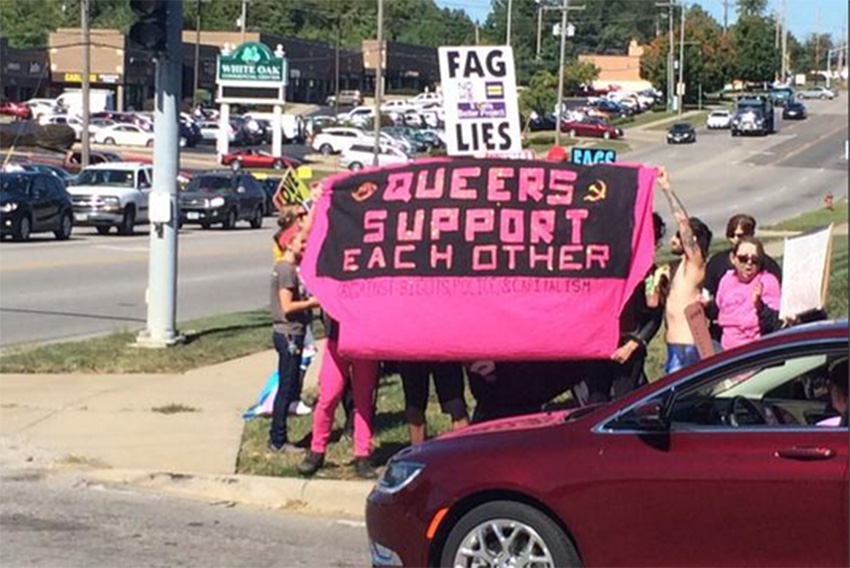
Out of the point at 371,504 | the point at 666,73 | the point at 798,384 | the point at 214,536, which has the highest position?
the point at 666,73

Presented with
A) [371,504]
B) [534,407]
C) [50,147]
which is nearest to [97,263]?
[534,407]

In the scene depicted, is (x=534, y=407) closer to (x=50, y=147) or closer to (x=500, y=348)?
(x=500, y=348)

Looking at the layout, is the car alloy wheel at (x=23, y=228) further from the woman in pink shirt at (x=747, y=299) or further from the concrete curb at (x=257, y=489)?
the woman in pink shirt at (x=747, y=299)

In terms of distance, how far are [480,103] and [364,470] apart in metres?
3.72

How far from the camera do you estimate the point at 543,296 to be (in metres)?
9.39

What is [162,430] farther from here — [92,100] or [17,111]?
[92,100]

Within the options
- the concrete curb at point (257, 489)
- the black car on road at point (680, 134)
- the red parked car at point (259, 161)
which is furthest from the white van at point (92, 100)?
the concrete curb at point (257, 489)

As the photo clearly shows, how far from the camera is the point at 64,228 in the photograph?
3653cm

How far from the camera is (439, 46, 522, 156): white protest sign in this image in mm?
12602

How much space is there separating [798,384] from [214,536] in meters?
3.70

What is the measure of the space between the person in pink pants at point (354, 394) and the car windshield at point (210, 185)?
34012mm

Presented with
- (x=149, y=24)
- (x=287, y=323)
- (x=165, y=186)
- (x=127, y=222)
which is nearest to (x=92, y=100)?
(x=127, y=222)

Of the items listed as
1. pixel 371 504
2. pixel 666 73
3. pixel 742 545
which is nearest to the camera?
pixel 742 545

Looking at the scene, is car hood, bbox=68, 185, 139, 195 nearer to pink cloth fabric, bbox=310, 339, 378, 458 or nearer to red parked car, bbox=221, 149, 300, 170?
red parked car, bbox=221, 149, 300, 170
